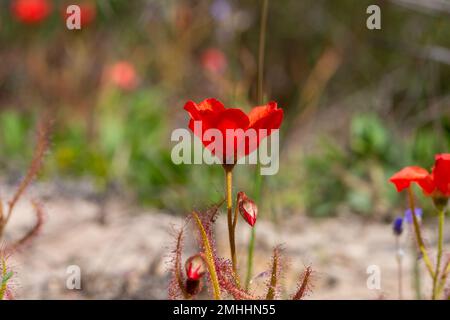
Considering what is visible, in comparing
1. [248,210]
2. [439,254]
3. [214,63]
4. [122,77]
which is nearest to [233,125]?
[248,210]

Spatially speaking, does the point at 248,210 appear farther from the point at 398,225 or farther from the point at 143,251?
the point at 143,251

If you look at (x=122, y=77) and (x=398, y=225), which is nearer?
(x=398, y=225)

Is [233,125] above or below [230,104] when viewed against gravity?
below

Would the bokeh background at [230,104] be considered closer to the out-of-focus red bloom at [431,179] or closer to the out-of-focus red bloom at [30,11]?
the out-of-focus red bloom at [30,11]

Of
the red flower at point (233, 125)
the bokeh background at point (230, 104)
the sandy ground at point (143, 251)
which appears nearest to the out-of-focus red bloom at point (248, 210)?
the red flower at point (233, 125)

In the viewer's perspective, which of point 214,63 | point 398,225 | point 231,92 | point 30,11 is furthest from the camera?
point 214,63

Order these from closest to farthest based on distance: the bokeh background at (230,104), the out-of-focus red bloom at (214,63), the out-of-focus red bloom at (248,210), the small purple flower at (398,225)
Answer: the out-of-focus red bloom at (248,210), the small purple flower at (398,225), the bokeh background at (230,104), the out-of-focus red bloom at (214,63)
